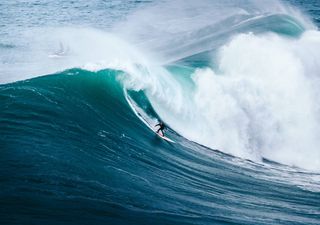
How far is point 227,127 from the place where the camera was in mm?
19094

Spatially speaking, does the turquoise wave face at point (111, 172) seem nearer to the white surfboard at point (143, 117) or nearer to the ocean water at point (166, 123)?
the ocean water at point (166, 123)

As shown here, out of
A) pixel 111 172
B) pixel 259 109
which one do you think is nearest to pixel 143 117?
pixel 259 109

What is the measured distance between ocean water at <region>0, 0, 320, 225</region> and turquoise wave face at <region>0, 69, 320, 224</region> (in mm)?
48

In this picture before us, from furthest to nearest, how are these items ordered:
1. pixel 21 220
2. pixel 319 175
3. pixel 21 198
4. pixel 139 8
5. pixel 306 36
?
pixel 139 8 → pixel 306 36 → pixel 319 175 → pixel 21 198 → pixel 21 220

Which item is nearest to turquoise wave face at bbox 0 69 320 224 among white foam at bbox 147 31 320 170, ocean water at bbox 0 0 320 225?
ocean water at bbox 0 0 320 225

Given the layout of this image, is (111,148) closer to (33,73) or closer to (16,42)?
(33,73)

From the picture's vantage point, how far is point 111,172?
12.6 m

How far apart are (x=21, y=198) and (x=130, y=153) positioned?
5.17m

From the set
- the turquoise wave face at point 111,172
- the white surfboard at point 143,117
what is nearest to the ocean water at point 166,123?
the turquoise wave face at point 111,172

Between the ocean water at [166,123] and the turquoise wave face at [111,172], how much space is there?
0.05 metres

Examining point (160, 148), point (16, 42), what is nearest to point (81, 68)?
point (160, 148)

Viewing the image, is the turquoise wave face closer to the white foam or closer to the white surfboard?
the white surfboard

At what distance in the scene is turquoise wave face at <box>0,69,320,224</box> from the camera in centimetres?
1051

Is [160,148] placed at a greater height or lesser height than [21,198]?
greater
